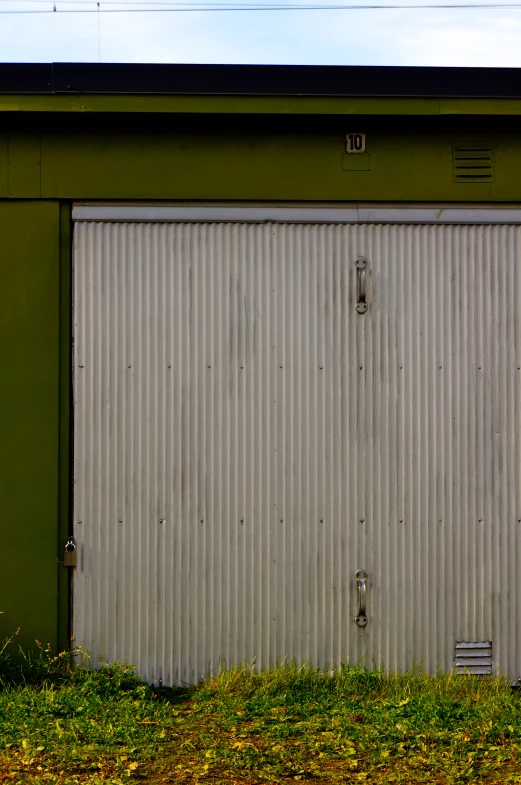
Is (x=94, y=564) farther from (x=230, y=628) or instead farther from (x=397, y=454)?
(x=397, y=454)

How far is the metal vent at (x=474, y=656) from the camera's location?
6355 millimetres

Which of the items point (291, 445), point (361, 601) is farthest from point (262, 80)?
point (361, 601)

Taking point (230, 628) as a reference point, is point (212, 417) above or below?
above

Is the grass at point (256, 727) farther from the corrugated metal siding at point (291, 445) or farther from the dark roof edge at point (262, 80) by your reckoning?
the dark roof edge at point (262, 80)

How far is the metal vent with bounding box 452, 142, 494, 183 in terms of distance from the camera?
6.52 m

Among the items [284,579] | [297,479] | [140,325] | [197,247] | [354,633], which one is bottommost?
[354,633]

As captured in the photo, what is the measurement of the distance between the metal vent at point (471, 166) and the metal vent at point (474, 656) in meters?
3.45

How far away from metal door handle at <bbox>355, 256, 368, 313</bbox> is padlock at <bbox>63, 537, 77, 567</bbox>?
272 cm

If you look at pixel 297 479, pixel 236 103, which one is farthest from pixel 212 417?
pixel 236 103

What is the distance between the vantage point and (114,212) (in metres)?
6.40

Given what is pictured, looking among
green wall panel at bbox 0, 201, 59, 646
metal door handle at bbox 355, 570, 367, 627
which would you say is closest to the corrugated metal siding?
metal door handle at bbox 355, 570, 367, 627

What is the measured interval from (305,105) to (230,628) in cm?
382

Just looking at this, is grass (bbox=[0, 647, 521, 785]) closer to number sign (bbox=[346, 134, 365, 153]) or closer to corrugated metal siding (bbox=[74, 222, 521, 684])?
corrugated metal siding (bbox=[74, 222, 521, 684])

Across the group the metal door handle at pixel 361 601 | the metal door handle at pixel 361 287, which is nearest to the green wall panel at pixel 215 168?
the metal door handle at pixel 361 287
